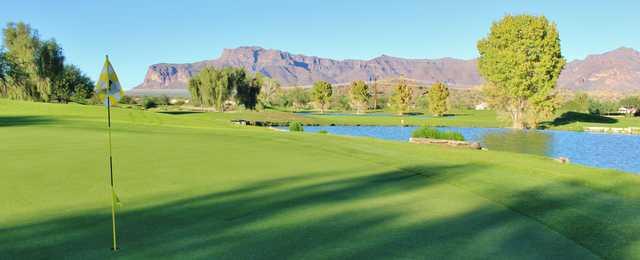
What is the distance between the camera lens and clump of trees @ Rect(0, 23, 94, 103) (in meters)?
70.6

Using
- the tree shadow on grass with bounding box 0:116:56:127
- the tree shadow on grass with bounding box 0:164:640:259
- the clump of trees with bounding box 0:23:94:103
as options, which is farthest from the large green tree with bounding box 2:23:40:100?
the tree shadow on grass with bounding box 0:164:640:259

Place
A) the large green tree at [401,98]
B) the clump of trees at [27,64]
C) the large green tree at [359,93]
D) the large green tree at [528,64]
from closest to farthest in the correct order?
the large green tree at [528,64] → the clump of trees at [27,64] → the large green tree at [401,98] → the large green tree at [359,93]

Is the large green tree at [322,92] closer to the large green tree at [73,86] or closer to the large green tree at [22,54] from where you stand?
the large green tree at [73,86]

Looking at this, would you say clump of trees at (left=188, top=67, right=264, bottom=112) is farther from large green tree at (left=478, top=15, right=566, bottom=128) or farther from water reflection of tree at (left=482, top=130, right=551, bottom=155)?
water reflection of tree at (left=482, top=130, right=551, bottom=155)

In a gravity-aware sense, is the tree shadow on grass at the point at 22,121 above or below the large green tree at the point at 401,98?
below

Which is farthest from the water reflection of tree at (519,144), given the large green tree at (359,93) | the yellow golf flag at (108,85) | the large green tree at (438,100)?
the large green tree at (359,93)

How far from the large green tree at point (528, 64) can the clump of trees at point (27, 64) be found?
227ft

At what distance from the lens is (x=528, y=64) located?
64.0 meters

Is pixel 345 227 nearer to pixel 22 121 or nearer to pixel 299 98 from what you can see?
pixel 22 121

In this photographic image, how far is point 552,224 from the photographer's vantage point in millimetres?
6715

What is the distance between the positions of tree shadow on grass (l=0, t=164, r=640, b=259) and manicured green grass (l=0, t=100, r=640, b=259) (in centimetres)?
2

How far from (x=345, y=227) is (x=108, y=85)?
3778 mm

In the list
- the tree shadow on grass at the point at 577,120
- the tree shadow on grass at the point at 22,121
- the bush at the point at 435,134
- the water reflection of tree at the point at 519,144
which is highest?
the tree shadow on grass at the point at 22,121

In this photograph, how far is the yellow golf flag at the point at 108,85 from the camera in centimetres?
613
